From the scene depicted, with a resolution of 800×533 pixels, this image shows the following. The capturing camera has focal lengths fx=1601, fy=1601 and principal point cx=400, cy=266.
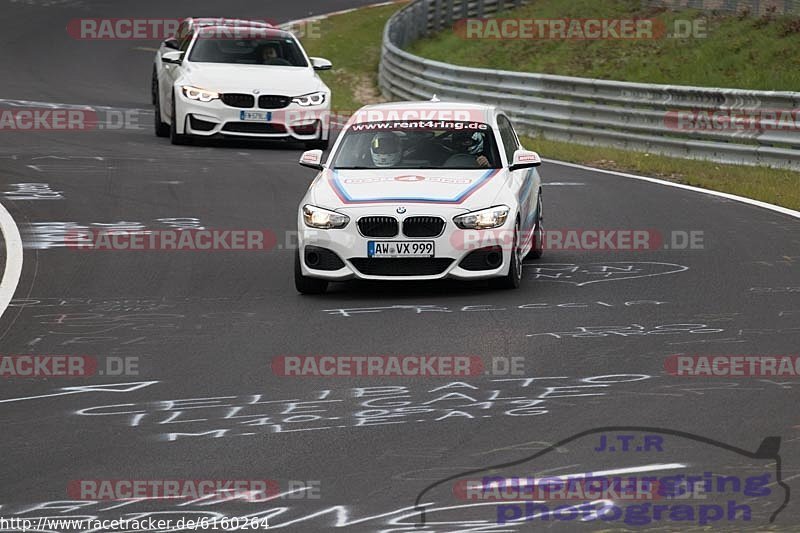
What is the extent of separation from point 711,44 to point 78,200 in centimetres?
1660

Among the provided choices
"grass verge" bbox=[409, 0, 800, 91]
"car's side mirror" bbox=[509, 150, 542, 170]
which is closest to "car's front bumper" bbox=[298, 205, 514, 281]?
"car's side mirror" bbox=[509, 150, 542, 170]

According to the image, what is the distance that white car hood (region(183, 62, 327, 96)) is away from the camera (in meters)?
22.2

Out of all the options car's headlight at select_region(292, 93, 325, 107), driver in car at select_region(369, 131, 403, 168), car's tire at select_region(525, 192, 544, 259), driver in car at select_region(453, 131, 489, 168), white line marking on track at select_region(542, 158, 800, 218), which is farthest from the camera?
car's headlight at select_region(292, 93, 325, 107)

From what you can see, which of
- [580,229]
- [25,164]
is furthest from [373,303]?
[25,164]

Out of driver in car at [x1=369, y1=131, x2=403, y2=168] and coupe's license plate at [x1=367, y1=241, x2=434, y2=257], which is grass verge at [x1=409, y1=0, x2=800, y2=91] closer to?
driver in car at [x1=369, y1=131, x2=403, y2=168]

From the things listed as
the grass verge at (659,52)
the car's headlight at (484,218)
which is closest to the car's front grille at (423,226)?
the car's headlight at (484,218)

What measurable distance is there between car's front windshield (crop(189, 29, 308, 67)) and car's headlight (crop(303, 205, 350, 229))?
37.3ft

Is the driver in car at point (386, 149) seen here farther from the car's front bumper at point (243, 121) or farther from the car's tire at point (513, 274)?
the car's front bumper at point (243, 121)

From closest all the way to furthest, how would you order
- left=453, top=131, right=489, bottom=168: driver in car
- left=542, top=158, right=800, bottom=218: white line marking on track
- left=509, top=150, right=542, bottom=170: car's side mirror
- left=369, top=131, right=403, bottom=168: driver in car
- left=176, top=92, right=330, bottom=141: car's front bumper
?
left=509, top=150, right=542, bottom=170: car's side mirror, left=369, top=131, right=403, bottom=168: driver in car, left=453, top=131, right=489, bottom=168: driver in car, left=542, top=158, right=800, bottom=218: white line marking on track, left=176, top=92, right=330, bottom=141: car's front bumper

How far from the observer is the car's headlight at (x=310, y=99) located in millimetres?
22312

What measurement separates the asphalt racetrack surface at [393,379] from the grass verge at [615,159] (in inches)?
58.6

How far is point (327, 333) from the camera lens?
10.4 meters

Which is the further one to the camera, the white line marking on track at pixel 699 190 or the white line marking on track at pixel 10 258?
the white line marking on track at pixel 699 190

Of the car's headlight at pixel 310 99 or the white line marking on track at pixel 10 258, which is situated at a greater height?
the car's headlight at pixel 310 99
